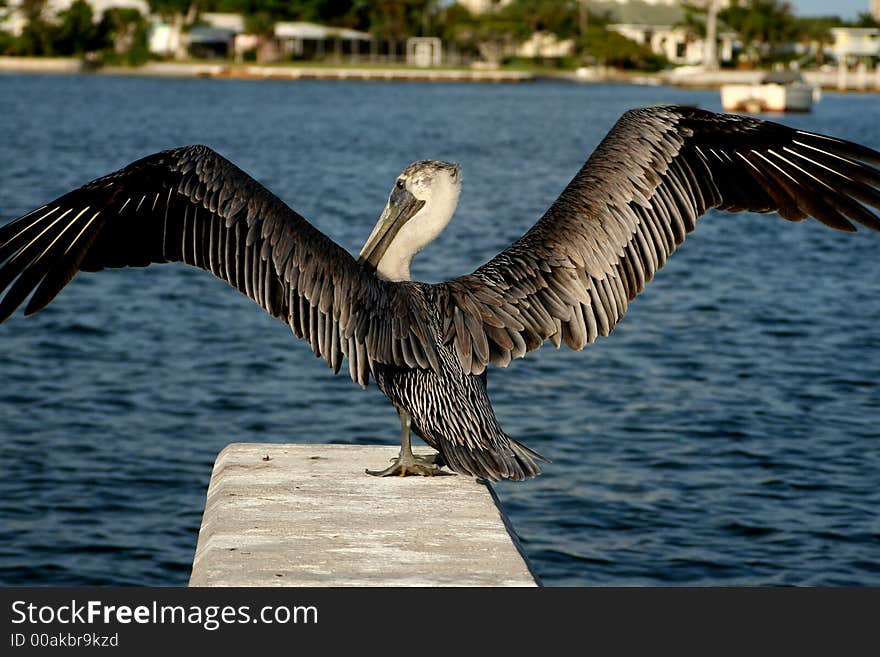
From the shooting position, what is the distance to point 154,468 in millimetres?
8461

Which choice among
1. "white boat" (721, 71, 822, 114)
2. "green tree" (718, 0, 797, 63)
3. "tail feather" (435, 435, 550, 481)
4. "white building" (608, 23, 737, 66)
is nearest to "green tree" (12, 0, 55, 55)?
"white building" (608, 23, 737, 66)

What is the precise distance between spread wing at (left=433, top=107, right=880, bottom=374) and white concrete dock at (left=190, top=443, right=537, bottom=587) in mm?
495

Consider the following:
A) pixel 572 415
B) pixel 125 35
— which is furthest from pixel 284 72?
pixel 572 415

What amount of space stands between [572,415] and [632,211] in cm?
507

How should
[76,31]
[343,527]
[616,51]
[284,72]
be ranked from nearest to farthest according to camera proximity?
[343,527], [284,72], [76,31], [616,51]

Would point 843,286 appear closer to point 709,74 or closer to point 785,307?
point 785,307

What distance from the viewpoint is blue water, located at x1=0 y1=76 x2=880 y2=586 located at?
7320mm

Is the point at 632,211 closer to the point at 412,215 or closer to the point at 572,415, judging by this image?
the point at 412,215

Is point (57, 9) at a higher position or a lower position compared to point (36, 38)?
higher

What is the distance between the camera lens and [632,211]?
4867mm

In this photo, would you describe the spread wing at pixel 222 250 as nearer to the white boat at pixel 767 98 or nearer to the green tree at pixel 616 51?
the white boat at pixel 767 98

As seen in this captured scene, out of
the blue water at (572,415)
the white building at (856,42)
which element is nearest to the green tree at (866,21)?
the white building at (856,42)

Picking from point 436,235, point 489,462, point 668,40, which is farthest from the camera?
point 668,40

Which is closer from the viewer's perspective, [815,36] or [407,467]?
[407,467]
